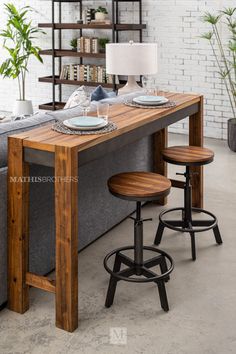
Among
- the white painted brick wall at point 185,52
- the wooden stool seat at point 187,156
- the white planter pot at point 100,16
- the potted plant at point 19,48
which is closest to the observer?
the wooden stool seat at point 187,156

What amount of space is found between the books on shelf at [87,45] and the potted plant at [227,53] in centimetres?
150

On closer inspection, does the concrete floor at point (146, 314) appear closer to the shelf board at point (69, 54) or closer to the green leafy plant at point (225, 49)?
the green leafy plant at point (225, 49)

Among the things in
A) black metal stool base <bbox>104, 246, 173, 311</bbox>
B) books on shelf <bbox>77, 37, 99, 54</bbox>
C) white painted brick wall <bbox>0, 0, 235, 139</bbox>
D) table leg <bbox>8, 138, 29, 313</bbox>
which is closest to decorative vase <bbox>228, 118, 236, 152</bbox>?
white painted brick wall <bbox>0, 0, 235, 139</bbox>

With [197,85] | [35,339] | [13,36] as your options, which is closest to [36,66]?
[13,36]

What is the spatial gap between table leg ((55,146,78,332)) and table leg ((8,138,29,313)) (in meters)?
0.23

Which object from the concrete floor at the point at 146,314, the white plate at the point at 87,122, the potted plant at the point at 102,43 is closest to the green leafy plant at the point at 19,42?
the potted plant at the point at 102,43

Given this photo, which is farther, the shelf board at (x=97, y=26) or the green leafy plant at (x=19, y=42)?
the green leafy plant at (x=19, y=42)

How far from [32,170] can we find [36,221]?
0.29 metres

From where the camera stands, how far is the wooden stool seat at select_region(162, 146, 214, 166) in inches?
137

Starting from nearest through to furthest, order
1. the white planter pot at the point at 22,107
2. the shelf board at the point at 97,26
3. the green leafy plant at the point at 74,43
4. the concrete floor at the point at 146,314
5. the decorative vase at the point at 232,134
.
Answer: the concrete floor at the point at 146,314
the decorative vase at the point at 232,134
the shelf board at the point at 97,26
the green leafy plant at the point at 74,43
the white planter pot at the point at 22,107

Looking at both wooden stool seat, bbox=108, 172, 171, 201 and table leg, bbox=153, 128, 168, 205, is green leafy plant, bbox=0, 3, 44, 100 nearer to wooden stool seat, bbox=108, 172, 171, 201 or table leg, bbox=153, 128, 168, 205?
table leg, bbox=153, 128, 168, 205

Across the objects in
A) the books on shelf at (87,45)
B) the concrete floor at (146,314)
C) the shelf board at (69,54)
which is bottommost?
the concrete floor at (146,314)

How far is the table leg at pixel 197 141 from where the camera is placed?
4.12 metres

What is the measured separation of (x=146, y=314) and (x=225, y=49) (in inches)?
174
